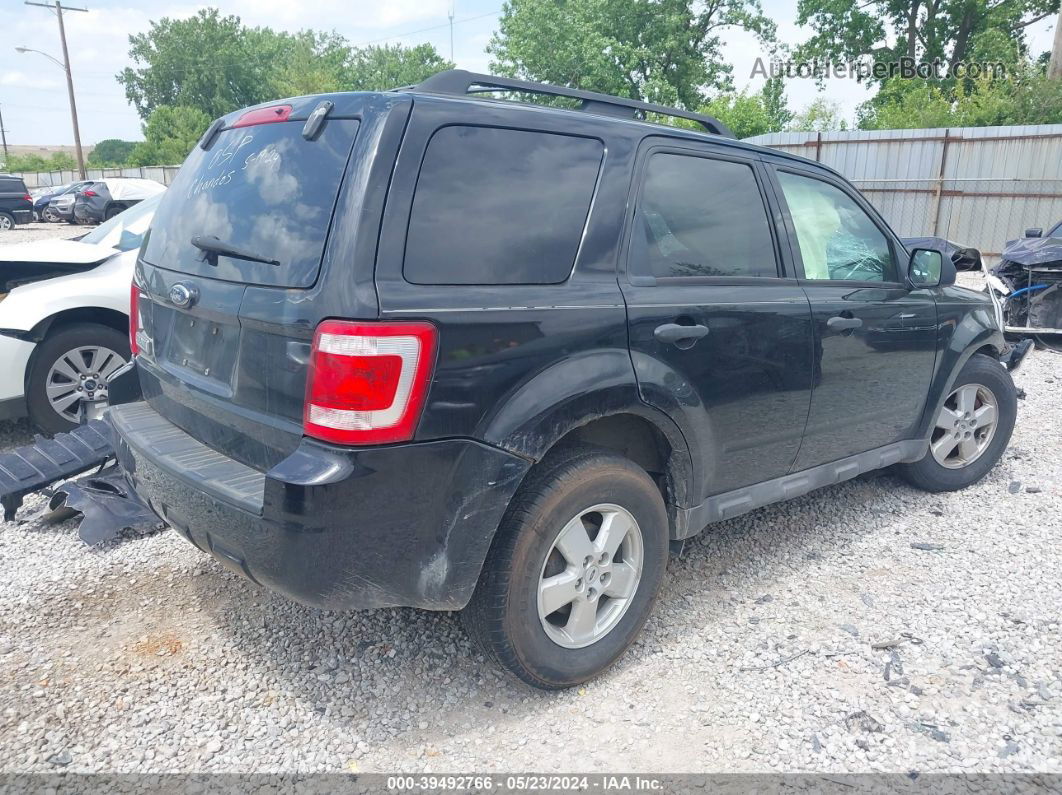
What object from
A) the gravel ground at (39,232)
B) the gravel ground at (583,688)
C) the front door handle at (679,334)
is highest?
the front door handle at (679,334)

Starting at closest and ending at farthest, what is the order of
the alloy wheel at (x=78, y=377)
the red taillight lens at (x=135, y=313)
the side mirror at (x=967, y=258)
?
the red taillight lens at (x=135, y=313), the alloy wheel at (x=78, y=377), the side mirror at (x=967, y=258)

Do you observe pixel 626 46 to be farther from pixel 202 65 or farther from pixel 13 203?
pixel 202 65

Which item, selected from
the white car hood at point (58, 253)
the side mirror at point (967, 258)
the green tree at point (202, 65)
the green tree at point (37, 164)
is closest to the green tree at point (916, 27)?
the side mirror at point (967, 258)

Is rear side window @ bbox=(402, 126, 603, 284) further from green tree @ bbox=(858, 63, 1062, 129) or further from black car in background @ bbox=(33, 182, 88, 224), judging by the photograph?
black car in background @ bbox=(33, 182, 88, 224)

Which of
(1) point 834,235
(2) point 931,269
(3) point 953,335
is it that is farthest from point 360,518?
(3) point 953,335

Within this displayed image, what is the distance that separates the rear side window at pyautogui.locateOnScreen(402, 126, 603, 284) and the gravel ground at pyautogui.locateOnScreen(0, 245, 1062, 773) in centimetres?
148

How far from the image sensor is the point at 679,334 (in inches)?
109

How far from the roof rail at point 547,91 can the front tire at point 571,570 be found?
128cm

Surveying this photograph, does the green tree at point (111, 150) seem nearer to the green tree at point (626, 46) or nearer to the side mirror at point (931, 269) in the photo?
the green tree at point (626, 46)

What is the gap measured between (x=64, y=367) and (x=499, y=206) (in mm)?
3813

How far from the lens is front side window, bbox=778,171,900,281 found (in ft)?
11.4

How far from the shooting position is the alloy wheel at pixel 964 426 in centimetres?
439

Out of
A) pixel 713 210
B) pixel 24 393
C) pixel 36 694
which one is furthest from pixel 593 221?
pixel 24 393

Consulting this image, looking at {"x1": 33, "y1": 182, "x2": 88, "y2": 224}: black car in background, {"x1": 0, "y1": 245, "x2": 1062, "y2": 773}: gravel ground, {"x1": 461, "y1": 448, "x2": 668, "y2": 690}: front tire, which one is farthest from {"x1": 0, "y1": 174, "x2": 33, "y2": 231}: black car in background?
{"x1": 461, "y1": 448, "x2": 668, "y2": 690}: front tire
